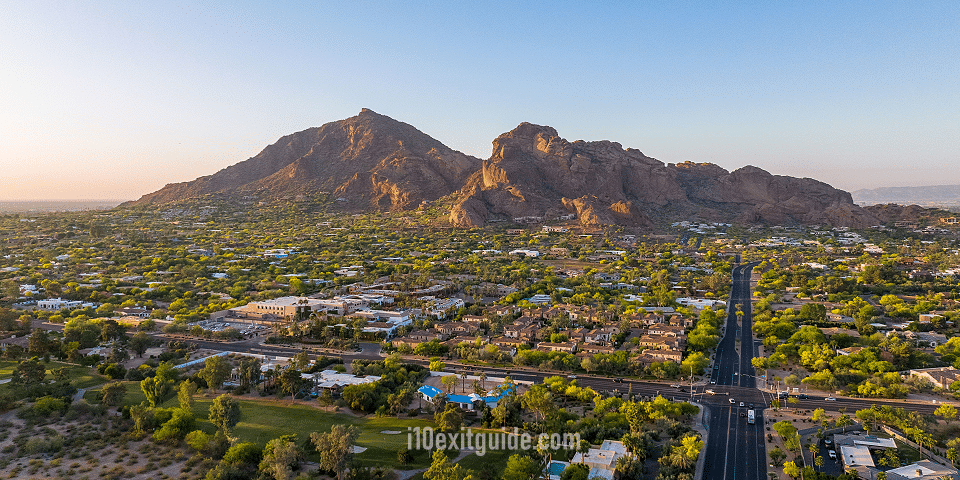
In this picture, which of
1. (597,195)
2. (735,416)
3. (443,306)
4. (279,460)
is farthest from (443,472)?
(597,195)

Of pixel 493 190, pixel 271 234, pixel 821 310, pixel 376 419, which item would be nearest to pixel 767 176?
pixel 493 190

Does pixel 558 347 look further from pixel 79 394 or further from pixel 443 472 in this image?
pixel 79 394

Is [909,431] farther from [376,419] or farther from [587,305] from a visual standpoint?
[587,305]

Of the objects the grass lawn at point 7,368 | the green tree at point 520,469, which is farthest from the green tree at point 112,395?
the green tree at point 520,469

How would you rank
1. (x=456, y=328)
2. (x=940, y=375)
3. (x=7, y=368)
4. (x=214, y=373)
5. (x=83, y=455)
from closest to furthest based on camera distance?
(x=83, y=455)
(x=214, y=373)
(x=940, y=375)
(x=7, y=368)
(x=456, y=328)

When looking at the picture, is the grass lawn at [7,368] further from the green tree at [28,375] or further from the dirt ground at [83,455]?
the dirt ground at [83,455]

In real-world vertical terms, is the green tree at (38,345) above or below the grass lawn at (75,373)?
above
